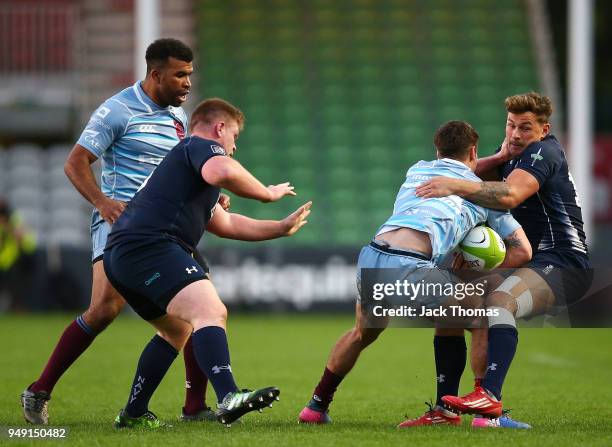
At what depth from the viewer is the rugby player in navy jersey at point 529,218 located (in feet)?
20.1

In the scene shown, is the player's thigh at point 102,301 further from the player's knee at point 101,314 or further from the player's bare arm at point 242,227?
the player's bare arm at point 242,227

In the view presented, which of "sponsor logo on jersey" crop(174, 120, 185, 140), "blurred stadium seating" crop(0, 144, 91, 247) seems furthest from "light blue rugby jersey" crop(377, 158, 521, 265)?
"blurred stadium seating" crop(0, 144, 91, 247)

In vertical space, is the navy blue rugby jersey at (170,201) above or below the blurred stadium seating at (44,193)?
above

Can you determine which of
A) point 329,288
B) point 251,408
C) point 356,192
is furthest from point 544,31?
point 251,408

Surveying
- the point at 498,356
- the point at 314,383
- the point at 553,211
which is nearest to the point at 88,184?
the point at 498,356

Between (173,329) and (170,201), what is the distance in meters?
0.78

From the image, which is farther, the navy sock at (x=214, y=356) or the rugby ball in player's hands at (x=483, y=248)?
the rugby ball in player's hands at (x=483, y=248)

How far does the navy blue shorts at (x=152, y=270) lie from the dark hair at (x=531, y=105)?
203 cm

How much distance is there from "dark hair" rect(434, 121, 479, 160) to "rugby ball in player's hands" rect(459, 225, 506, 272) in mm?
417

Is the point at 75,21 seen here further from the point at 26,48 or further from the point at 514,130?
the point at 514,130

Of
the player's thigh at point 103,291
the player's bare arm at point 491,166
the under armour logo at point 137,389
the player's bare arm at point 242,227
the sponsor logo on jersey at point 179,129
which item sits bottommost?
the under armour logo at point 137,389

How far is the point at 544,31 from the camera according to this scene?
859 inches

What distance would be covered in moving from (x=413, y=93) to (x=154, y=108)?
14622mm

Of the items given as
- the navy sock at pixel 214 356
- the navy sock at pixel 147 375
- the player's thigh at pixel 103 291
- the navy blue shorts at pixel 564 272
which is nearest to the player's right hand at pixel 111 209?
the player's thigh at pixel 103 291
